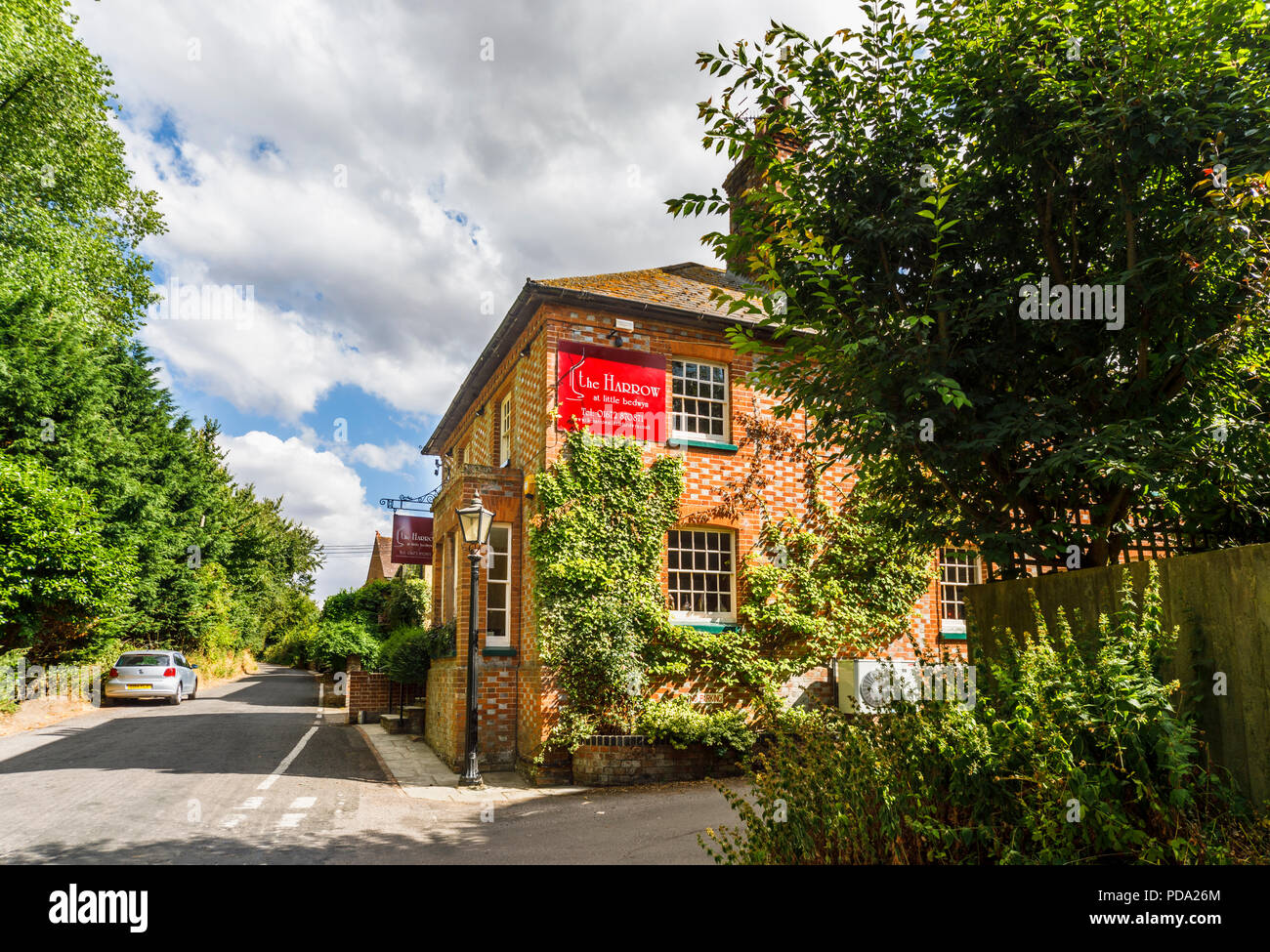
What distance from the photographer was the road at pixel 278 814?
7.25 m

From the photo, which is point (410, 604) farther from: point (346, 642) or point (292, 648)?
point (292, 648)

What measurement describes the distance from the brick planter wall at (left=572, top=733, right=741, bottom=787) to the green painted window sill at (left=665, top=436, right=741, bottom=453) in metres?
4.77

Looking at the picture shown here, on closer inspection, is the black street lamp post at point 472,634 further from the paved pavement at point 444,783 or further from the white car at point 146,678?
the white car at point 146,678

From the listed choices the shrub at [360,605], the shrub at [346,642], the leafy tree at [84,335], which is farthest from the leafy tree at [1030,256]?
the shrub at [360,605]

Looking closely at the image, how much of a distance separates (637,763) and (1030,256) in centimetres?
836

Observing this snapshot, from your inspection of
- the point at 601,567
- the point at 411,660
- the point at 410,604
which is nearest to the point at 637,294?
the point at 601,567

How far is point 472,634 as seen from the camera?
1129 cm

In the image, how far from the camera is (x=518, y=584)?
13.3 m

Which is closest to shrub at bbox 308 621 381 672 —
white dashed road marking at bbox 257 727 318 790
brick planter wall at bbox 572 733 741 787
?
white dashed road marking at bbox 257 727 318 790

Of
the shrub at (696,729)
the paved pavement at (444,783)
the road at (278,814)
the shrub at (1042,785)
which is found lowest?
the paved pavement at (444,783)

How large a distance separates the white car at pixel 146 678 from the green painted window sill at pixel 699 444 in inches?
771

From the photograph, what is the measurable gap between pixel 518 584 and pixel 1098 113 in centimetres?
1055
